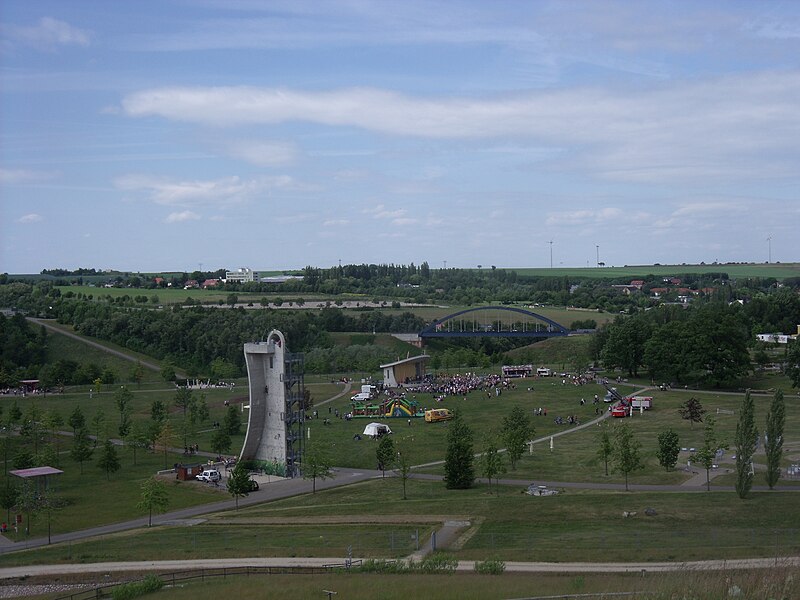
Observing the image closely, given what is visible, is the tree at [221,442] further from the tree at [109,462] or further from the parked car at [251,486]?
the parked car at [251,486]

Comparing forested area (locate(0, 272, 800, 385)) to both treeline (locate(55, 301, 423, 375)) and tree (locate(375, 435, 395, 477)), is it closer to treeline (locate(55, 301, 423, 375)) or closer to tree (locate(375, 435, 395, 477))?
treeline (locate(55, 301, 423, 375))

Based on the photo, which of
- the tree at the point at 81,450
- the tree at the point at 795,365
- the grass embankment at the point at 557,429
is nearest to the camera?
the grass embankment at the point at 557,429

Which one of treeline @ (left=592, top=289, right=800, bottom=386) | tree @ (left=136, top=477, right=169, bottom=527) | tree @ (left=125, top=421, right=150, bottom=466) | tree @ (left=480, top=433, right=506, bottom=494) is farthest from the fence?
treeline @ (left=592, top=289, right=800, bottom=386)

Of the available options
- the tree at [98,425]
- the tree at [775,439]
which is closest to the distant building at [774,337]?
the tree at [775,439]

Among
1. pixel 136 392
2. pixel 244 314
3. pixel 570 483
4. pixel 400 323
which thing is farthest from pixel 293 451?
pixel 400 323

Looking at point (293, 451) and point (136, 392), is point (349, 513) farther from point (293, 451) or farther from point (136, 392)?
point (136, 392)

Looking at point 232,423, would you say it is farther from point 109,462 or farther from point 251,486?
point 251,486

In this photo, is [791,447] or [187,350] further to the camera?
[187,350]
